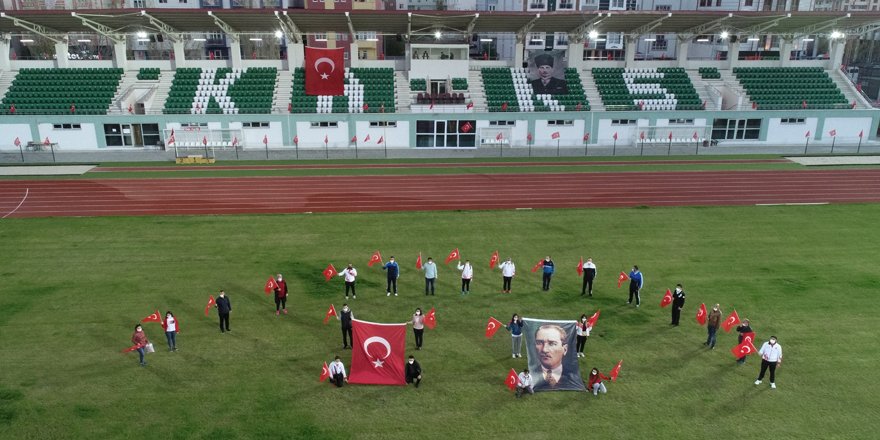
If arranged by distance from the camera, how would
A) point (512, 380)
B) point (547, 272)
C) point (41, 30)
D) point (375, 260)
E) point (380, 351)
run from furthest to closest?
1. point (41, 30)
2. point (375, 260)
3. point (547, 272)
4. point (380, 351)
5. point (512, 380)

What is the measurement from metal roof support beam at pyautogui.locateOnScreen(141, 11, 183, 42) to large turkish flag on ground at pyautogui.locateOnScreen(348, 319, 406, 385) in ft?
122

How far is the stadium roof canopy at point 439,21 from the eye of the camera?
4072cm

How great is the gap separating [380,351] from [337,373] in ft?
3.42

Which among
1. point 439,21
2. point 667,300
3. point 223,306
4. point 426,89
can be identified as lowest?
point 667,300

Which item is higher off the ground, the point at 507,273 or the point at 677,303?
the point at 507,273

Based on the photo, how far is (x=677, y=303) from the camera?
49.9ft

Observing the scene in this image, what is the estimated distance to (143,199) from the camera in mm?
27922

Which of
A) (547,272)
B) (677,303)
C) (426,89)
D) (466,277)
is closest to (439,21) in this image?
(426,89)

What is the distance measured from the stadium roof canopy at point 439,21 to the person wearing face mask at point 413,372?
3343 centimetres

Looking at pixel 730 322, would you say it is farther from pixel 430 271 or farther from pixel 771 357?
pixel 430 271

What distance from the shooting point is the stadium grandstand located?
134ft

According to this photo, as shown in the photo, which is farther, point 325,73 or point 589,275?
point 325,73

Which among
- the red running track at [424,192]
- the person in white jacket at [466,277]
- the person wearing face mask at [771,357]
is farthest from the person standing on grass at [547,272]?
the red running track at [424,192]

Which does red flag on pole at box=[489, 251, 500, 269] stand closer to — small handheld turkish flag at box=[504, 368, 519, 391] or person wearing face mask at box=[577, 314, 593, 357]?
person wearing face mask at box=[577, 314, 593, 357]
